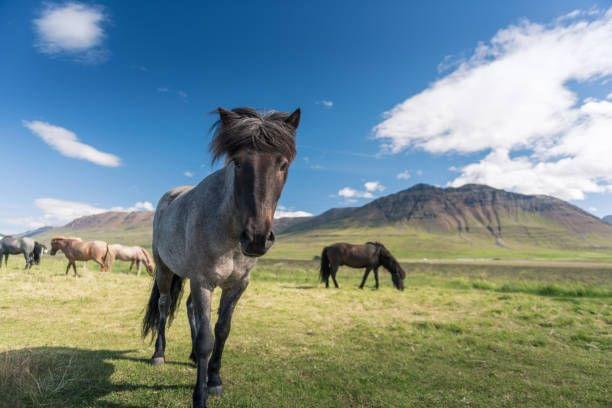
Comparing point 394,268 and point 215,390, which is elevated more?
point 394,268

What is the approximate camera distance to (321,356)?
614 cm

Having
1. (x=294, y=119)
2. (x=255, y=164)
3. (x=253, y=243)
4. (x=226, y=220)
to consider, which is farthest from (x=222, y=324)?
(x=294, y=119)

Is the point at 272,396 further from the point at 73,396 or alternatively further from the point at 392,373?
the point at 73,396

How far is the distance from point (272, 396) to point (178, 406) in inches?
47.1

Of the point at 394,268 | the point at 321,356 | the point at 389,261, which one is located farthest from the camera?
the point at 389,261

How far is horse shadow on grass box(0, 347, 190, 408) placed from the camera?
12.9 ft

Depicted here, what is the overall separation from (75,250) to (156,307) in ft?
56.7

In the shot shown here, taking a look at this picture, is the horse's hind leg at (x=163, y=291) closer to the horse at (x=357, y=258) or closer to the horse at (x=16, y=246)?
the horse at (x=357, y=258)

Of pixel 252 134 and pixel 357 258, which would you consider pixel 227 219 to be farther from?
pixel 357 258

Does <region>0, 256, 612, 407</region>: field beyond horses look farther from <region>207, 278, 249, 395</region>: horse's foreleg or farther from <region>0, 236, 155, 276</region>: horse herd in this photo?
<region>0, 236, 155, 276</region>: horse herd

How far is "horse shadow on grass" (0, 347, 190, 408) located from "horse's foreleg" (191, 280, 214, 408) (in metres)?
0.86

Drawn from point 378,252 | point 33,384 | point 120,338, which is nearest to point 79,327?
point 120,338

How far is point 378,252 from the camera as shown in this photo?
19.1m

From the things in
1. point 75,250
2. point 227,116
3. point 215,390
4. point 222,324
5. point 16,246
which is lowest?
point 215,390
